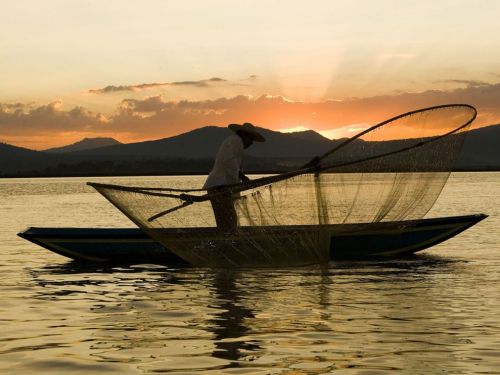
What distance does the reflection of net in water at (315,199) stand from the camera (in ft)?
47.8

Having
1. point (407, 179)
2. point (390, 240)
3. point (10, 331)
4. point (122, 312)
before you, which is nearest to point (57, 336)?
point (10, 331)

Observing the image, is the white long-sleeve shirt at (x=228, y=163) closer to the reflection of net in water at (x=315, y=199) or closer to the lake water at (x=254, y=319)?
the reflection of net in water at (x=315, y=199)

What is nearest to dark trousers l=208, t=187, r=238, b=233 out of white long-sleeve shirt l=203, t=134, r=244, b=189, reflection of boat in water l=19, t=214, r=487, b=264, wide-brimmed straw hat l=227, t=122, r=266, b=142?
white long-sleeve shirt l=203, t=134, r=244, b=189

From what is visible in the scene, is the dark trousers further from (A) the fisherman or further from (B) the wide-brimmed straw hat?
(B) the wide-brimmed straw hat

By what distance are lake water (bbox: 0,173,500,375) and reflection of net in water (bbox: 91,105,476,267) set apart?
568 millimetres

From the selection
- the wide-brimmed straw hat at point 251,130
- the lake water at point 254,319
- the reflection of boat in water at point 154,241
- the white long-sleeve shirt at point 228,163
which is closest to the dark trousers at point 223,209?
the white long-sleeve shirt at point 228,163

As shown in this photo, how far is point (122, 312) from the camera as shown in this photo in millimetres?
11289

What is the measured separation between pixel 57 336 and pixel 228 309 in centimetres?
265

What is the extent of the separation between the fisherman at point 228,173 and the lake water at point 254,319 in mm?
1071

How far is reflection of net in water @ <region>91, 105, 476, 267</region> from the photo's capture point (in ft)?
47.8

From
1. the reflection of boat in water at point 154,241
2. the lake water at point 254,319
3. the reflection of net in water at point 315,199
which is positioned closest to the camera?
the lake water at point 254,319

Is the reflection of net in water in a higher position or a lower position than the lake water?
higher

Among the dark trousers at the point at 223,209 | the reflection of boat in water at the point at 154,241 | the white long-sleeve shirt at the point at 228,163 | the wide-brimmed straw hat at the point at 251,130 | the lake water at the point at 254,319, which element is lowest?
the lake water at the point at 254,319

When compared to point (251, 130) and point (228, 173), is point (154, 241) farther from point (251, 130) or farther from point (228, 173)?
point (251, 130)
